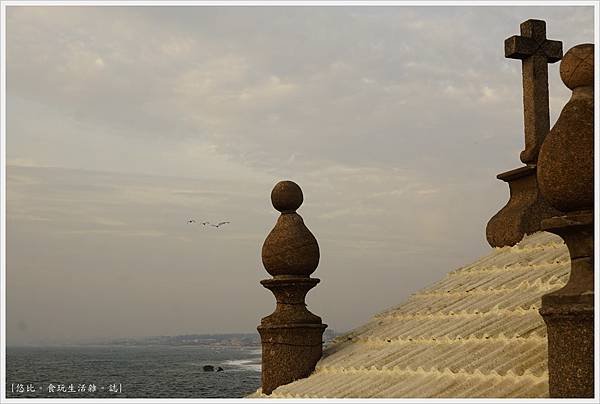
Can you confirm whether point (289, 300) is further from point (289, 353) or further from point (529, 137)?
point (529, 137)

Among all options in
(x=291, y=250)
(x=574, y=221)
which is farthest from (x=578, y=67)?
(x=291, y=250)

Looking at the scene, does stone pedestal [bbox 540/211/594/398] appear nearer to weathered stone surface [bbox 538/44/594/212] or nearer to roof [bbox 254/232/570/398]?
weathered stone surface [bbox 538/44/594/212]

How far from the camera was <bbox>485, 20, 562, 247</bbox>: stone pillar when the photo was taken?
1021 cm

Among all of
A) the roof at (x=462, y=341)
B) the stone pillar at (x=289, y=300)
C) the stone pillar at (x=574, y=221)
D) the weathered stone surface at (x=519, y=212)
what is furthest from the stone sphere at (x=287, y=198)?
the stone pillar at (x=574, y=221)

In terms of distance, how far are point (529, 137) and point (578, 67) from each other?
5.46 meters

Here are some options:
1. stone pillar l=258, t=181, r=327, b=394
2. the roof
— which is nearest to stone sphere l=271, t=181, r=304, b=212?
stone pillar l=258, t=181, r=327, b=394

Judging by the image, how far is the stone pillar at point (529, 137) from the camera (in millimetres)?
10211

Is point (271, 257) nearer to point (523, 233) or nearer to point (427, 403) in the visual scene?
point (523, 233)

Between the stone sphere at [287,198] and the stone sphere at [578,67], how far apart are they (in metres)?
4.59

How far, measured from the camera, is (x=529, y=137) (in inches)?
436

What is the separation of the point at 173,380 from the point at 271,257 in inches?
4042

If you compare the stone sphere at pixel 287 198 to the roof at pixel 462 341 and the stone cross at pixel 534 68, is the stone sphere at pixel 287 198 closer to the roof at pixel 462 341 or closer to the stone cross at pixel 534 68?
the roof at pixel 462 341

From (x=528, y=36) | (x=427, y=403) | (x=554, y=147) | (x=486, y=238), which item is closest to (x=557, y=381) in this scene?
(x=427, y=403)

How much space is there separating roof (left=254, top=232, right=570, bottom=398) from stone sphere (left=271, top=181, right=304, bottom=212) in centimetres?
158
